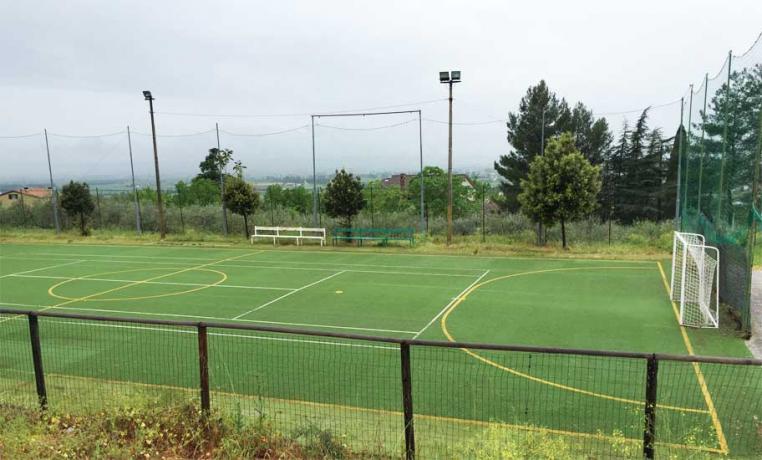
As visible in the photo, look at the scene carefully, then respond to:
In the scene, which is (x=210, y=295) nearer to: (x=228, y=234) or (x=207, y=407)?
(x=207, y=407)

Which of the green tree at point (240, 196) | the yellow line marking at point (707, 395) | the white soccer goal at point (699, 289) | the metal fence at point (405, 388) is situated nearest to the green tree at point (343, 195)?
the green tree at point (240, 196)

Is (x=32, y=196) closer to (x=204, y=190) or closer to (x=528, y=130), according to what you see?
(x=204, y=190)

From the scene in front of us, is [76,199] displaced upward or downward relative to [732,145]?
A: downward

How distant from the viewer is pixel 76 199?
3161 centimetres

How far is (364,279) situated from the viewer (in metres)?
18.5

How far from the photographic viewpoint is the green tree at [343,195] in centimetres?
2589

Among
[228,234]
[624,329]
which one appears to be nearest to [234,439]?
[624,329]

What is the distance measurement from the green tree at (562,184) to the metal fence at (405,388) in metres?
12.5

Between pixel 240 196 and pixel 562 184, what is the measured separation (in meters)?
15.6

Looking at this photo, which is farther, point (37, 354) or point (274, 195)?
point (274, 195)

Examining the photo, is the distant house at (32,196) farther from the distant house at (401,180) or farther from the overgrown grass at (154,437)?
the overgrown grass at (154,437)

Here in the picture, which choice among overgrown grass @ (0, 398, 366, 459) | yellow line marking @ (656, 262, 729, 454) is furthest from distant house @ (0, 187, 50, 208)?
yellow line marking @ (656, 262, 729, 454)

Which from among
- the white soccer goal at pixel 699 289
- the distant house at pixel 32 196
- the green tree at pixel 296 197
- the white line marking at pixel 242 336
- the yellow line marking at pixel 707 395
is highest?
the distant house at pixel 32 196

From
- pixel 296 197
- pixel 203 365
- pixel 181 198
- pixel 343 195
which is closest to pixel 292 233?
pixel 343 195
